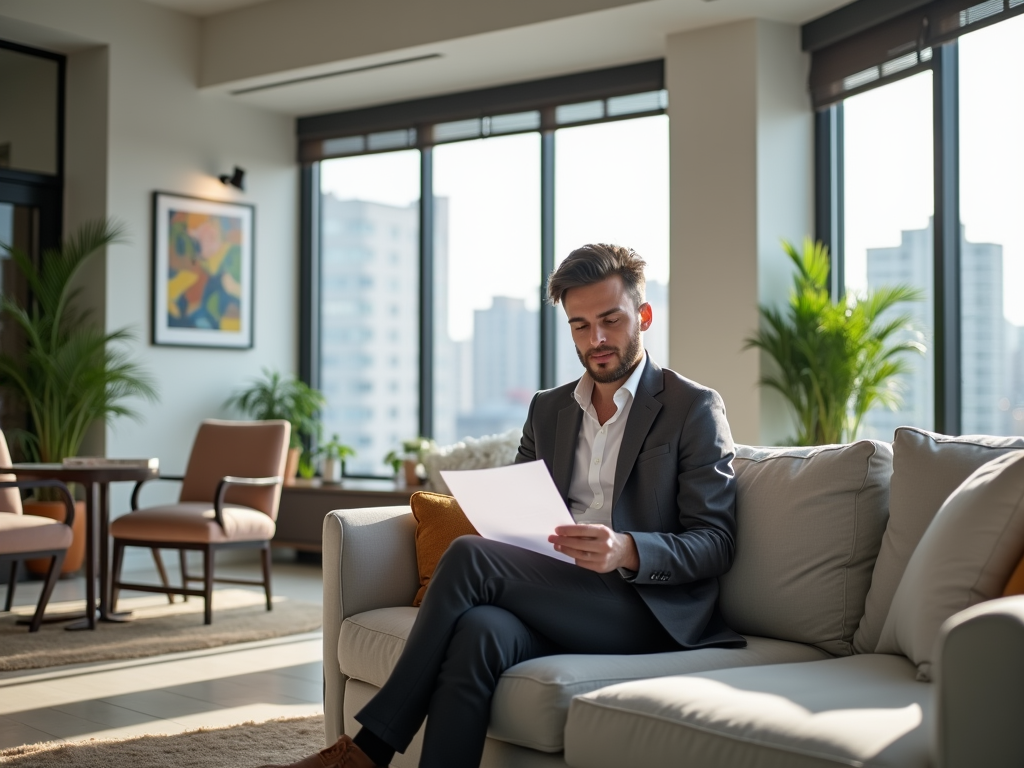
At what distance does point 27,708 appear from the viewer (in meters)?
3.43

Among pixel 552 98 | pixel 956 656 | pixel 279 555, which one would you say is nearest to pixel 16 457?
pixel 279 555

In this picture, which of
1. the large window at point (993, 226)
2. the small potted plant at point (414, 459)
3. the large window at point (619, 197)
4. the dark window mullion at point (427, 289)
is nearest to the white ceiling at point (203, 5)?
the dark window mullion at point (427, 289)

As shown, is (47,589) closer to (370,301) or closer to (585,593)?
(585,593)

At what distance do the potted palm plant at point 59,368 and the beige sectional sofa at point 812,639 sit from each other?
13.1 ft

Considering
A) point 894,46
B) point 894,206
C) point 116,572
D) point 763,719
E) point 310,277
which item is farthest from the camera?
point 310,277

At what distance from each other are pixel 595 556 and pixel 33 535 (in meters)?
3.22

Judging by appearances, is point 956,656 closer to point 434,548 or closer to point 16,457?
point 434,548

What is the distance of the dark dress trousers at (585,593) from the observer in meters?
2.06

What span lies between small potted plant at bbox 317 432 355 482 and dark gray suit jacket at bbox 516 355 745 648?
4.62 metres

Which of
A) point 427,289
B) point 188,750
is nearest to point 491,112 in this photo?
point 427,289

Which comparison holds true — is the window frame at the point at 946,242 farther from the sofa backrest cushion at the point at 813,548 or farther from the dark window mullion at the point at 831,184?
the sofa backrest cushion at the point at 813,548

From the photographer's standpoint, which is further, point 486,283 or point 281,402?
point 281,402

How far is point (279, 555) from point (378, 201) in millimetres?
2482

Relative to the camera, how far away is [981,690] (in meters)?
1.45
